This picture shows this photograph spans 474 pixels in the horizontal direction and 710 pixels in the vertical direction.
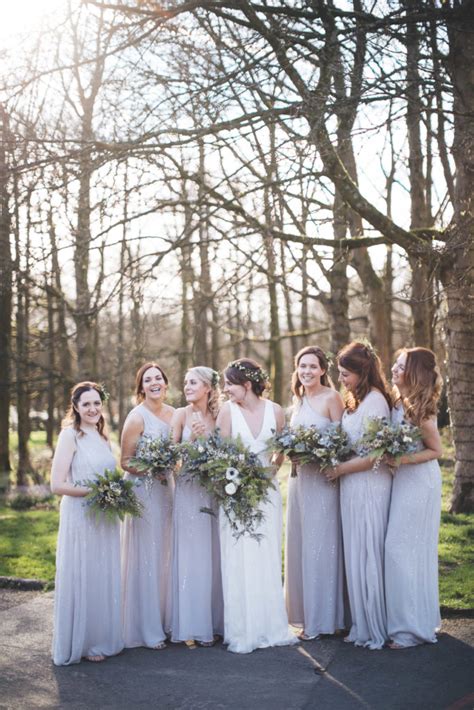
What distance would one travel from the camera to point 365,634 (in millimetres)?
7020

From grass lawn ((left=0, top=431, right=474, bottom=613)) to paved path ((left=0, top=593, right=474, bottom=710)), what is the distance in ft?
4.11

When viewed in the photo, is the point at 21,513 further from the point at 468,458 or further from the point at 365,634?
the point at 365,634

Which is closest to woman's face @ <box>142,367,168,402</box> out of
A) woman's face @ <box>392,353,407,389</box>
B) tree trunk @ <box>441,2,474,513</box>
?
woman's face @ <box>392,353,407,389</box>

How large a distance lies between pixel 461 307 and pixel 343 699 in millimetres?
6815

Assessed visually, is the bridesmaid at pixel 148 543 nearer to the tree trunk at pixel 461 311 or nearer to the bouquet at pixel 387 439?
the bouquet at pixel 387 439

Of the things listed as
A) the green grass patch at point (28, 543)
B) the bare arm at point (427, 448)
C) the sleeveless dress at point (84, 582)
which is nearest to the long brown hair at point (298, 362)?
the bare arm at point (427, 448)

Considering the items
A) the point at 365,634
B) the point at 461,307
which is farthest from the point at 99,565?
the point at 461,307

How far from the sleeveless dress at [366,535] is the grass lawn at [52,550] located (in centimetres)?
114

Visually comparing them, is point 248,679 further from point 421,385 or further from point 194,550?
point 421,385

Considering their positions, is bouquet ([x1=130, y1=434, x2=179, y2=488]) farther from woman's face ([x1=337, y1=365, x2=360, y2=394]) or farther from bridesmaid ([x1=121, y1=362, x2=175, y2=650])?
woman's face ([x1=337, y1=365, x2=360, y2=394])

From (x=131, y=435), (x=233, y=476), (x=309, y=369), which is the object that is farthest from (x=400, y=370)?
(x=131, y=435)

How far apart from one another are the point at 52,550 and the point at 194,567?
14.6 ft

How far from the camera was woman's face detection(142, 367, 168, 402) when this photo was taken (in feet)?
25.2

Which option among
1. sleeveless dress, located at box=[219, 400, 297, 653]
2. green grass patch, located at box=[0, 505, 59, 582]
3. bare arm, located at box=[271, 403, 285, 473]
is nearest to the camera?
sleeveless dress, located at box=[219, 400, 297, 653]
